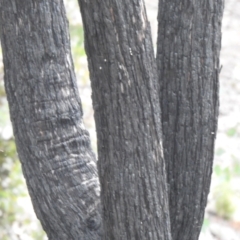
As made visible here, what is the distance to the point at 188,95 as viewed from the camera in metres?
1.67

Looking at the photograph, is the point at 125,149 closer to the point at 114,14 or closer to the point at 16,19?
the point at 114,14

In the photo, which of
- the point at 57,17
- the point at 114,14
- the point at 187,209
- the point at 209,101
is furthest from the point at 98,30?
the point at 187,209

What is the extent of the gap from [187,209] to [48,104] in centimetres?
45

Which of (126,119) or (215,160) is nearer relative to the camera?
(126,119)

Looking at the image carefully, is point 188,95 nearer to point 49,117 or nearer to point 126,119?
point 126,119

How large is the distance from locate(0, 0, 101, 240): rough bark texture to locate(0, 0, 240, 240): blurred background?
24.2 inches

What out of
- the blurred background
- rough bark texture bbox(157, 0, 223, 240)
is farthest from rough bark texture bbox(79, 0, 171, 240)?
the blurred background

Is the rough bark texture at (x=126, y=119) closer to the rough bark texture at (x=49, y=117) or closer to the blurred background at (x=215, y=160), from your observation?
the rough bark texture at (x=49, y=117)

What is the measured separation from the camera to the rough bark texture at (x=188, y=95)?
164 cm

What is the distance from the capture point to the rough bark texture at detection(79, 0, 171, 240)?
4.79 ft

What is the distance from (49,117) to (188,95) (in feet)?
1.16

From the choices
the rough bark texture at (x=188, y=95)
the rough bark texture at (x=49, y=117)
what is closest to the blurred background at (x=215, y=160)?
the rough bark texture at (x=49, y=117)

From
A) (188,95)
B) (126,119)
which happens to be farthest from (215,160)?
(126,119)

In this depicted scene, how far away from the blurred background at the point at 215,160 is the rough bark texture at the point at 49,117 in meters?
0.62
